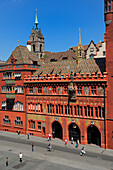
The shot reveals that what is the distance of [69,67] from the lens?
55.3m

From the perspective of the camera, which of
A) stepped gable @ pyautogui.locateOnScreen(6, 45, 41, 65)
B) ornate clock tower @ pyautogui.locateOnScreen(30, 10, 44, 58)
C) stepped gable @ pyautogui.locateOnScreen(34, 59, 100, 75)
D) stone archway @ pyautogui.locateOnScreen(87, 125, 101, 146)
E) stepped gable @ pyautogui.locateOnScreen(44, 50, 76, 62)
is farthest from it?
ornate clock tower @ pyautogui.locateOnScreen(30, 10, 44, 58)

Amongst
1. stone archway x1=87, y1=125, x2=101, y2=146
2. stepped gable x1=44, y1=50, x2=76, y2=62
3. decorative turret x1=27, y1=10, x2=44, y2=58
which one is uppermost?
decorative turret x1=27, y1=10, x2=44, y2=58

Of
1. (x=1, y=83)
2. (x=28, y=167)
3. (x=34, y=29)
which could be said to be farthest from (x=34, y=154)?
(x=34, y=29)

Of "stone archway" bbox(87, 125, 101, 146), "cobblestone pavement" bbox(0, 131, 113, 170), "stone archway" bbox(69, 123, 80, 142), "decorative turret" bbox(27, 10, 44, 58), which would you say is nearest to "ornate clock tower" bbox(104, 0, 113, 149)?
"stone archway" bbox(87, 125, 101, 146)

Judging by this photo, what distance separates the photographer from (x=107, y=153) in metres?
42.9

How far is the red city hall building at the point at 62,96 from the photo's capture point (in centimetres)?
4634

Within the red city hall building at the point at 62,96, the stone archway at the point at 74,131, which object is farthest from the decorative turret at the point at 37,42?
the stone archway at the point at 74,131

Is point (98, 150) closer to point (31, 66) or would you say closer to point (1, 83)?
point (31, 66)

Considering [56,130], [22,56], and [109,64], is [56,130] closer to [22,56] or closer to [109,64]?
[109,64]

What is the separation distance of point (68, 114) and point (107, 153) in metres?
13.0

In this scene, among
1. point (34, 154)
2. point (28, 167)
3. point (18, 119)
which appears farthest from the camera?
point (18, 119)

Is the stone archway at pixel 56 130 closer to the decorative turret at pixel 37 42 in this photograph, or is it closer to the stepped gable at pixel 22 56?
the stepped gable at pixel 22 56

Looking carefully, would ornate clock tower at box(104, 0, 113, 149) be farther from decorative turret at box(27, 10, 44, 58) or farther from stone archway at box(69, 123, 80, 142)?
decorative turret at box(27, 10, 44, 58)

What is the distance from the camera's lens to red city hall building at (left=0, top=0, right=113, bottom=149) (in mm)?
46344
